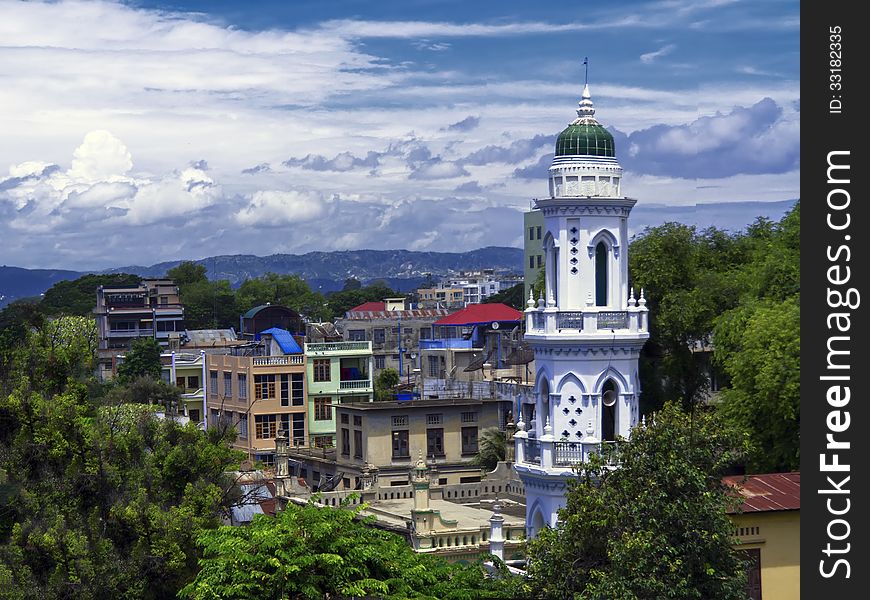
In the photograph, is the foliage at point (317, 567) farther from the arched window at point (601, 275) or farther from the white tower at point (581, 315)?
the arched window at point (601, 275)

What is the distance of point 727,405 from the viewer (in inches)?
1474

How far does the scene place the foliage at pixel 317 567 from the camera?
2300cm

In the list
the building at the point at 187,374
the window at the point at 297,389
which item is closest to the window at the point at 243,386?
the window at the point at 297,389

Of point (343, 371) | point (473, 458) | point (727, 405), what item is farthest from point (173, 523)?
point (343, 371)

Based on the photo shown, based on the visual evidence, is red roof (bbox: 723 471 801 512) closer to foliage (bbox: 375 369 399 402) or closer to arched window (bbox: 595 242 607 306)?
arched window (bbox: 595 242 607 306)

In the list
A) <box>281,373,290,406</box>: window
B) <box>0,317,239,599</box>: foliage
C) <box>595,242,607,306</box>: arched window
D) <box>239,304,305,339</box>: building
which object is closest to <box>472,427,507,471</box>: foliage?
<box>281,373,290,406</box>: window

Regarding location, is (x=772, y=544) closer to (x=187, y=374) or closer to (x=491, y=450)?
(x=491, y=450)

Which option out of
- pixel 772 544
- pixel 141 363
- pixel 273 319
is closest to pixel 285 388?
pixel 141 363

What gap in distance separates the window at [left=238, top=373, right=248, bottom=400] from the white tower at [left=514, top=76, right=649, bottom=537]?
38297mm

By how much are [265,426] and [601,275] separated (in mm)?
38020

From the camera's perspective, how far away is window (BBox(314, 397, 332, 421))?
67125mm

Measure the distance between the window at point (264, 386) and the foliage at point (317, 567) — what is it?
41586 millimetres

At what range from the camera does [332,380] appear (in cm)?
6838

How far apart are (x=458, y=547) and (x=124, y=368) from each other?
57110 mm
